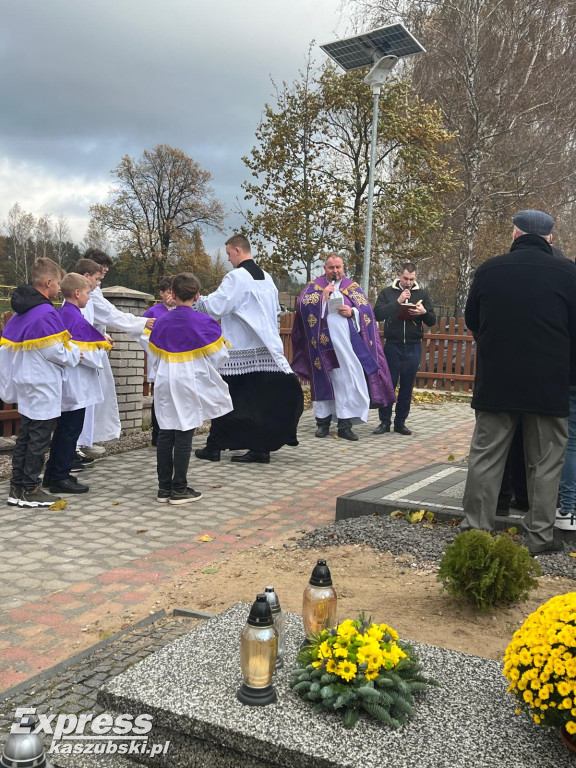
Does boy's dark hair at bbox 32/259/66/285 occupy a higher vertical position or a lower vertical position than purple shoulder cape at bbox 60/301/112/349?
higher

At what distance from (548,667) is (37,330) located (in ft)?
16.4

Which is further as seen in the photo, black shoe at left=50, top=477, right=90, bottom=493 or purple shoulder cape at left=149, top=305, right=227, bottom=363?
black shoe at left=50, top=477, right=90, bottom=493

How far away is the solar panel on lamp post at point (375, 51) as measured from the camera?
41.5 ft

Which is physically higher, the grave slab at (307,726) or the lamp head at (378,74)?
the lamp head at (378,74)

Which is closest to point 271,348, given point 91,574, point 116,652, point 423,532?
point 423,532

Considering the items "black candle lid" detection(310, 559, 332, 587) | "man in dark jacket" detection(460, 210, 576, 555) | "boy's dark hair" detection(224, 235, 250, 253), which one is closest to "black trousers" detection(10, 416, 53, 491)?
"boy's dark hair" detection(224, 235, 250, 253)

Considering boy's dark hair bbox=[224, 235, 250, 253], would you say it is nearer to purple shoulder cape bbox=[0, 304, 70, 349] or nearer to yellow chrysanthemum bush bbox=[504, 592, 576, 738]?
purple shoulder cape bbox=[0, 304, 70, 349]

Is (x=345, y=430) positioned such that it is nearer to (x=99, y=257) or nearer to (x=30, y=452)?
(x=99, y=257)

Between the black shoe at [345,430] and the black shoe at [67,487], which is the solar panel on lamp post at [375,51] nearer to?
the black shoe at [345,430]

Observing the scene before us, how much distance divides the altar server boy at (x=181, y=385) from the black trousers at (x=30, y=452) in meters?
0.96

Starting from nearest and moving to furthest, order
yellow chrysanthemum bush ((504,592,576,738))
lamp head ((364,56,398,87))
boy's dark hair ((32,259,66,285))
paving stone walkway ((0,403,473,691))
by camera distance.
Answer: yellow chrysanthemum bush ((504,592,576,738))
paving stone walkway ((0,403,473,691))
boy's dark hair ((32,259,66,285))
lamp head ((364,56,398,87))

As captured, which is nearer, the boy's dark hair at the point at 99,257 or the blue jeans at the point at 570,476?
the blue jeans at the point at 570,476

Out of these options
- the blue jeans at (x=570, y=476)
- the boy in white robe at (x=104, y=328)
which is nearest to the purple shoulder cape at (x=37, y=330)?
the boy in white robe at (x=104, y=328)

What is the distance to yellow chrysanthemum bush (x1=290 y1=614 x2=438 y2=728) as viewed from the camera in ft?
8.91
